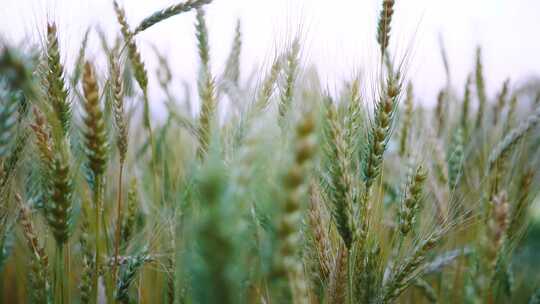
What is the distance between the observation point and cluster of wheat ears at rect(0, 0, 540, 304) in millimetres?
699

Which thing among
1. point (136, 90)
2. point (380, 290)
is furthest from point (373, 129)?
point (136, 90)

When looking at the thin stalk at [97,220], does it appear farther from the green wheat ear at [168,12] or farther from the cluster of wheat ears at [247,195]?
the green wheat ear at [168,12]

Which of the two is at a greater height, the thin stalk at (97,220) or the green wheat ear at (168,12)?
the green wheat ear at (168,12)

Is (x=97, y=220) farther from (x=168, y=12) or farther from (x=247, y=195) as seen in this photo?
(x=168, y=12)

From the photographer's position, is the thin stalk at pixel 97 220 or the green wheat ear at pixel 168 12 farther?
the green wheat ear at pixel 168 12

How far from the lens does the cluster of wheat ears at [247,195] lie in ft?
2.29

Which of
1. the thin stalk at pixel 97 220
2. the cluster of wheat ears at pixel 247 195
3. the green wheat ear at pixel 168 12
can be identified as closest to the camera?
the cluster of wheat ears at pixel 247 195

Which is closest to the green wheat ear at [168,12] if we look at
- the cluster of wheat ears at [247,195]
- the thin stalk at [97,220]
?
the cluster of wheat ears at [247,195]

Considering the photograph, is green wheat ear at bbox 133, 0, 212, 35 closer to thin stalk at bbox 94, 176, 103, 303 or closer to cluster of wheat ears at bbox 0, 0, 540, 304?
cluster of wheat ears at bbox 0, 0, 540, 304

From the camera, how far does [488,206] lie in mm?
1229

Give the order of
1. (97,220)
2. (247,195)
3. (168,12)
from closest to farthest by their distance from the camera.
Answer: (247,195), (97,220), (168,12)

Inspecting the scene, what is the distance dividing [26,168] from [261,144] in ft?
4.44

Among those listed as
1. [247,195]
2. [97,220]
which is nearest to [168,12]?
[97,220]

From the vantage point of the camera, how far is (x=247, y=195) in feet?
2.29
